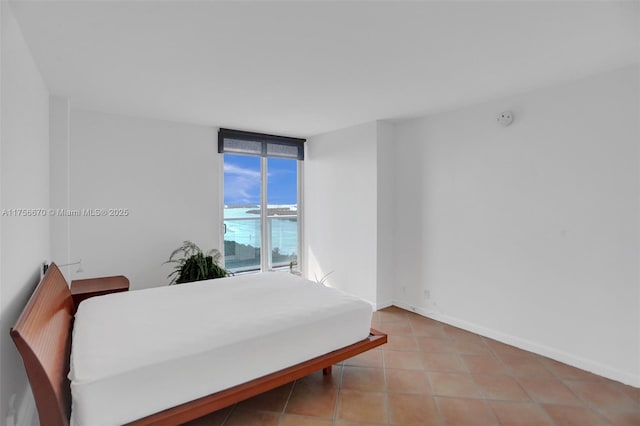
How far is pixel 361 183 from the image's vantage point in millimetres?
4168

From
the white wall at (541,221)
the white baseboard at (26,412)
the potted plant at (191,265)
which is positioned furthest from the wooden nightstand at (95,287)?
the white wall at (541,221)

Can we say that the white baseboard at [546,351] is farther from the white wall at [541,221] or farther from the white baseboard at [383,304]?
the white baseboard at [383,304]

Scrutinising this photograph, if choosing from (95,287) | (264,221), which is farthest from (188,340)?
(264,221)

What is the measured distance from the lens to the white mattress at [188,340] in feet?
5.02

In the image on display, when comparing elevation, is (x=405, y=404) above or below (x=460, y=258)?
below

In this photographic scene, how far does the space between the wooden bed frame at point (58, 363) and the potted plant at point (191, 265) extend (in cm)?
130

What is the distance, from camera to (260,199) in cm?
500

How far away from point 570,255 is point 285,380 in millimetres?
2583

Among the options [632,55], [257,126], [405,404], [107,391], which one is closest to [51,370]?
[107,391]

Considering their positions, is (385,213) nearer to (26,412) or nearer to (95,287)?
(95,287)

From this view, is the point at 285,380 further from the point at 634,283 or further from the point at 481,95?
the point at 481,95

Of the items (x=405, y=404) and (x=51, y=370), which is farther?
(x=405, y=404)

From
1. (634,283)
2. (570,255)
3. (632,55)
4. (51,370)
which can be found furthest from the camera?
(570,255)

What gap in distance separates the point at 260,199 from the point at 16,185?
132 inches
